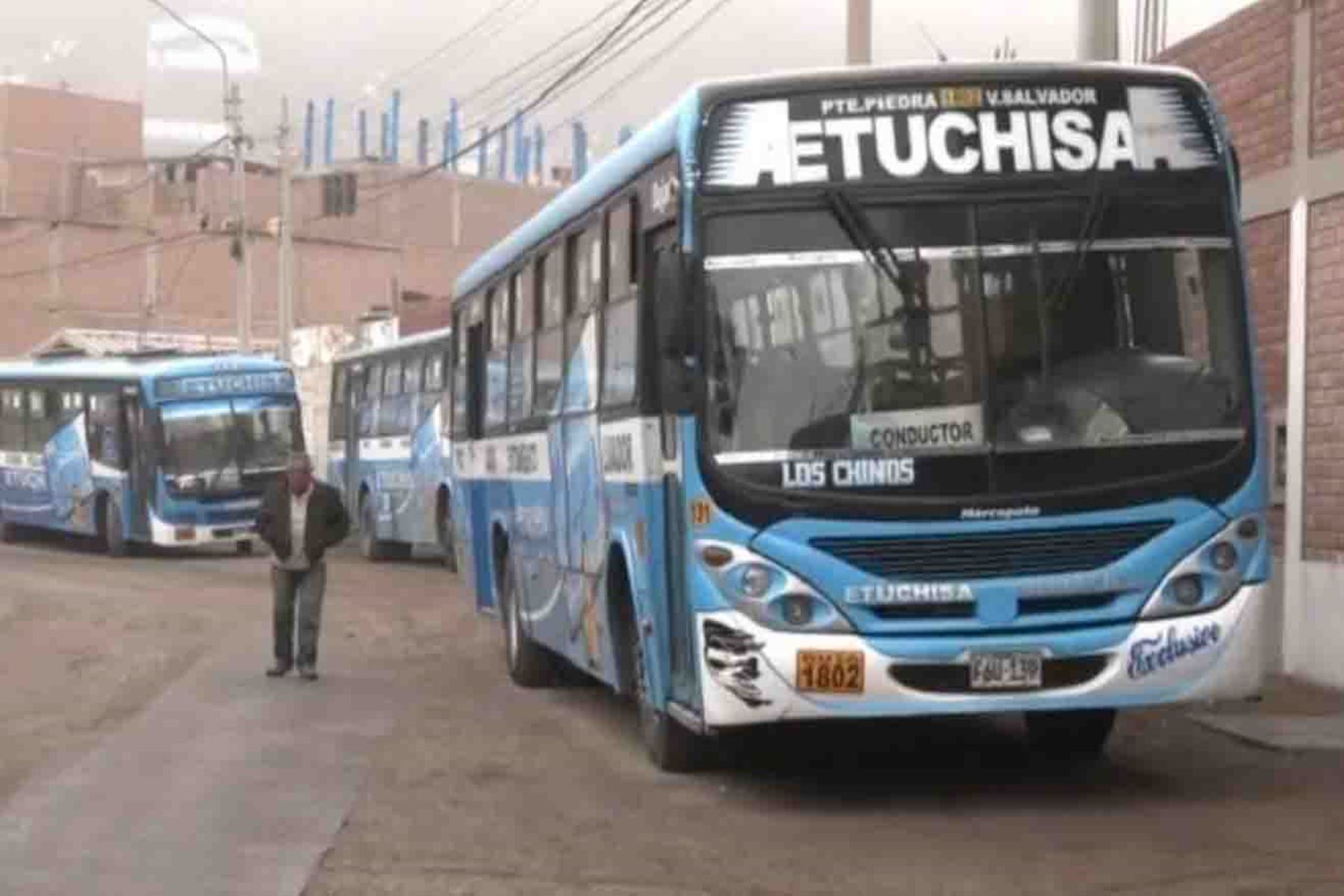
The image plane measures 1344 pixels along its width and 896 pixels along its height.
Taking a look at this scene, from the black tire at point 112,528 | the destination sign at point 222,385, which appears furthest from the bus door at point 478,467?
the black tire at point 112,528

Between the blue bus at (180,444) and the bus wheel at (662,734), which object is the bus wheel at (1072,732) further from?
the blue bus at (180,444)

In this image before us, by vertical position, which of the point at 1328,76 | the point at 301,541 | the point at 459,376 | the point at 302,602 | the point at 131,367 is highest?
the point at 1328,76

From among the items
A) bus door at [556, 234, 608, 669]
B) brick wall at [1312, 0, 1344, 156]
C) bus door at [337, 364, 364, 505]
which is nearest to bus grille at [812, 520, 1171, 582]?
bus door at [556, 234, 608, 669]

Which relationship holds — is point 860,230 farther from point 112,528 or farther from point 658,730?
point 112,528

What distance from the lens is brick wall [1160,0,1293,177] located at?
1581 centimetres

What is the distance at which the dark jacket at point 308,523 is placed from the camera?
661 inches

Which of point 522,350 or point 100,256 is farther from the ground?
point 100,256

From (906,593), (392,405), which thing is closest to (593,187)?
(906,593)

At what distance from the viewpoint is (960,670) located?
984 centimetres

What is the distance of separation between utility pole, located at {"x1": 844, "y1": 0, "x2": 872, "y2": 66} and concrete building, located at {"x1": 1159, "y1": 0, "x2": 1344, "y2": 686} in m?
4.98

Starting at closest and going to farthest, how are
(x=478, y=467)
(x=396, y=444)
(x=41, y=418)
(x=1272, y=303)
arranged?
(x=1272, y=303), (x=478, y=467), (x=396, y=444), (x=41, y=418)

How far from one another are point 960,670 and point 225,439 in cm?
2610

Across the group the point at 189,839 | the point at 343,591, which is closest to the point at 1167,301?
the point at 189,839

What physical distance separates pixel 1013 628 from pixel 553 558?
17.0ft
